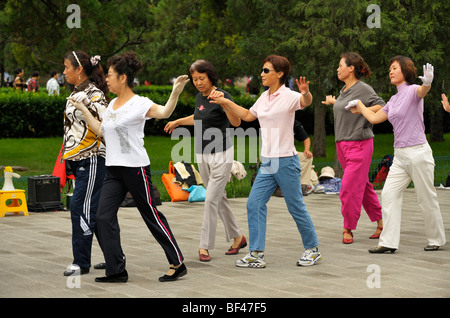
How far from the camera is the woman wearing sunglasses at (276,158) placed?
7.12 m

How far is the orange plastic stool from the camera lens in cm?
1101

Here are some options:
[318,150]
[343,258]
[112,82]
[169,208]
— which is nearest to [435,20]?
[318,150]

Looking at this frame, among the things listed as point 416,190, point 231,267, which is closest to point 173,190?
point 416,190

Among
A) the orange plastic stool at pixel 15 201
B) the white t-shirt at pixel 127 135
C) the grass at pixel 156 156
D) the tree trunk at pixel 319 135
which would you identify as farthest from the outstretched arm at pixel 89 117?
the tree trunk at pixel 319 135

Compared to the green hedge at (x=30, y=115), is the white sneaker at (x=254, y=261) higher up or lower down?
lower down

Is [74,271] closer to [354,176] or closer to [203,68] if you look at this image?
[203,68]

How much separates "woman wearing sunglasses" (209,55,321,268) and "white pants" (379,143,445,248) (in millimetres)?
1080

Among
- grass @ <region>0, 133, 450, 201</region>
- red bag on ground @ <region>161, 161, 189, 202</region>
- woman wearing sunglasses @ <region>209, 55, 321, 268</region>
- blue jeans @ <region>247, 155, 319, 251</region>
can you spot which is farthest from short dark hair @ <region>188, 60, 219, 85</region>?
grass @ <region>0, 133, 450, 201</region>

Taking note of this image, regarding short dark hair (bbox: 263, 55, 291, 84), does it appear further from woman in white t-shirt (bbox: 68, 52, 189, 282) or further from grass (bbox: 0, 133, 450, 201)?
grass (bbox: 0, 133, 450, 201)

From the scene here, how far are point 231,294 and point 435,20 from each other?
10.8 meters

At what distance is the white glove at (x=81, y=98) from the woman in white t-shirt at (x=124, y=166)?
0.27 metres

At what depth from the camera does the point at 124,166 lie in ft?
20.9

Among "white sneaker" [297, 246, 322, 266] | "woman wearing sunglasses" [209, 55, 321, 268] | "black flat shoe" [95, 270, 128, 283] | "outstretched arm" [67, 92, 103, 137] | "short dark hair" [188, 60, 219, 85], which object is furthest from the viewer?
"short dark hair" [188, 60, 219, 85]

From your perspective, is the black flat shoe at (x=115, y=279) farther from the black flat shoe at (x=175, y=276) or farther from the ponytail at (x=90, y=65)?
the ponytail at (x=90, y=65)
